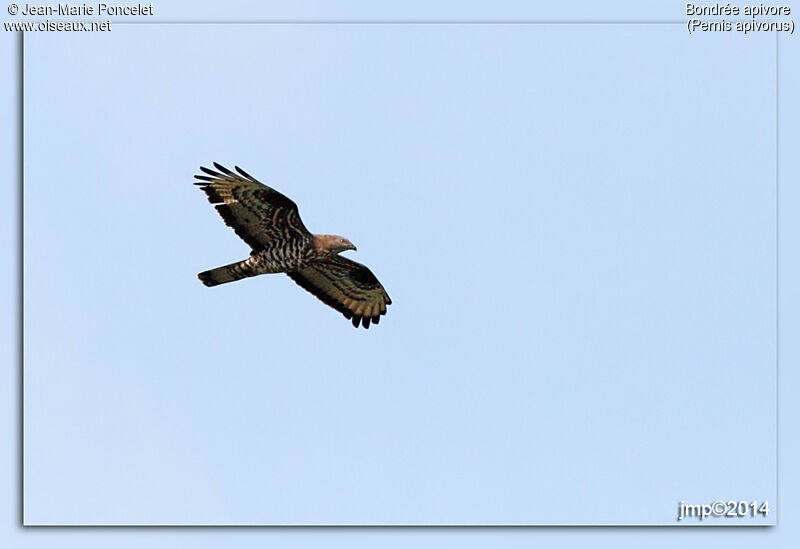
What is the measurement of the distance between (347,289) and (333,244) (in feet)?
4.88

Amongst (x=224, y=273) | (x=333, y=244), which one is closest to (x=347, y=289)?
(x=333, y=244)

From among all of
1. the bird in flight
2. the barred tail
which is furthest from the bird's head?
the barred tail

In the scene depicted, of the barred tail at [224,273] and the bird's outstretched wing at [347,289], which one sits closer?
the barred tail at [224,273]

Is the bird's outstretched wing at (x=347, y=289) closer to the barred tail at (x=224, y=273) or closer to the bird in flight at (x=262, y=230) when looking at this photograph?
the bird in flight at (x=262, y=230)

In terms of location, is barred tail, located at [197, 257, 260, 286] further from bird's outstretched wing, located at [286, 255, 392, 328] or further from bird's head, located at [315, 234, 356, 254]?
bird's outstretched wing, located at [286, 255, 392, 328]

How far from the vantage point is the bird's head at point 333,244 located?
18.6 metres

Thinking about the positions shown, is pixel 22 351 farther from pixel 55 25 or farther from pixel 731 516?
pixel 731 516

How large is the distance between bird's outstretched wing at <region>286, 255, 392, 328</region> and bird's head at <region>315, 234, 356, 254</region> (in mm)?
954

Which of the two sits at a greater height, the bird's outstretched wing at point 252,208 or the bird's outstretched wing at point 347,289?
the bird's outstretched wing at point 252,208

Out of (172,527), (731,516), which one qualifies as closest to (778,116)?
(731,516)

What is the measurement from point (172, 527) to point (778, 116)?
8524 mm

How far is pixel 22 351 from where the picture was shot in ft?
58.1

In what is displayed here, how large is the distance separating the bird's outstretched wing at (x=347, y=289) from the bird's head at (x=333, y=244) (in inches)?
37.5

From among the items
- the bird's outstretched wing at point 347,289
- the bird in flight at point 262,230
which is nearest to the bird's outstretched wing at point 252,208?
the bird in flight at point 262,230
